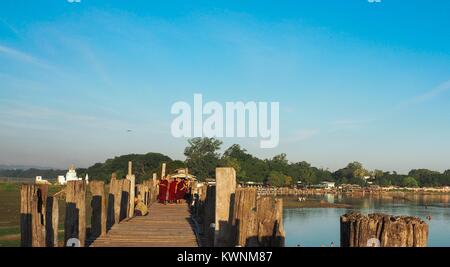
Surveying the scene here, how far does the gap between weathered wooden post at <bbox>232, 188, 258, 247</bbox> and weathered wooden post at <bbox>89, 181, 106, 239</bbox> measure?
4602 millimetres

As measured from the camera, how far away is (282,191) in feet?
419

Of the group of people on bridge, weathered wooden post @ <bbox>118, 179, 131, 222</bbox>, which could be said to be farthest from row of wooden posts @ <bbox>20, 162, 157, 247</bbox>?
the group of people on bridge

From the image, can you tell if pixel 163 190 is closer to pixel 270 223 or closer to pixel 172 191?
pixel 172 191

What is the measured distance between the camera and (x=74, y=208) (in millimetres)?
9867

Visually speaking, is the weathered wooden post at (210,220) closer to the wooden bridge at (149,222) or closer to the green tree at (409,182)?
the wooden bridge at (149,222)

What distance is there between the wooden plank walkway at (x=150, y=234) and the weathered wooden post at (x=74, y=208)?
106cm

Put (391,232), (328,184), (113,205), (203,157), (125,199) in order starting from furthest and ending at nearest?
(328,184) → (203,157) → (125,199) → (113,205) → (391,232)

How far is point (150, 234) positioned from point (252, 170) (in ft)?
378

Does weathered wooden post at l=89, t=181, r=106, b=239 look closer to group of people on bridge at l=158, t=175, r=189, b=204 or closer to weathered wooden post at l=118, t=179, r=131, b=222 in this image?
weathered wooden post at l=118, t=179, r=131, b=222

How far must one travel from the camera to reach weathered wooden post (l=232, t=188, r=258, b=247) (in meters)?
7.53

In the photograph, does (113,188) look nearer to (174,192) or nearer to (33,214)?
(33,214)

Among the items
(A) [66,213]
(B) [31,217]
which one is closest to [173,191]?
(A) [66,213]

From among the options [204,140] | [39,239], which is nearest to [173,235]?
[39,239]
